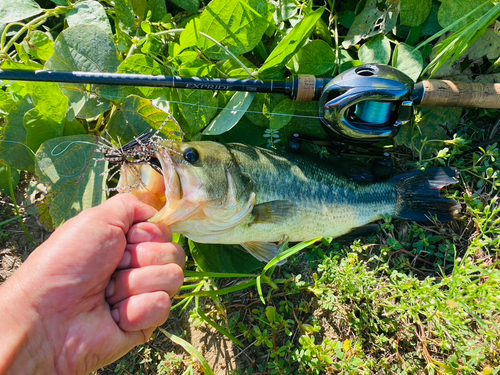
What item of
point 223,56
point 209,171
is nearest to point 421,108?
point 223,56

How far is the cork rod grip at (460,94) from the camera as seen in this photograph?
2.39 m

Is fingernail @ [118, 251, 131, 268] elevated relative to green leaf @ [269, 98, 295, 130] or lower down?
lower down

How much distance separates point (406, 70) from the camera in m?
2.55

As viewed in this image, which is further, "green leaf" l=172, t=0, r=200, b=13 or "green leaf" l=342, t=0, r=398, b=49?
"green leaf" l=172, t=0, r=200, b=13

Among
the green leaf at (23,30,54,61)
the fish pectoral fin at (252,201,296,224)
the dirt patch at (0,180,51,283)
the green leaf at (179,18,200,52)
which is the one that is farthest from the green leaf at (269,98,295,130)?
the dirt patch at (0,180,51,283)

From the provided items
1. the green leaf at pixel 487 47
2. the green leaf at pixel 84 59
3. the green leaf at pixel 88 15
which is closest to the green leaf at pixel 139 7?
the green leaf at pixel 88 15

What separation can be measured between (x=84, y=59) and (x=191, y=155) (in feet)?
3.64

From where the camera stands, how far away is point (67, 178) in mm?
2533

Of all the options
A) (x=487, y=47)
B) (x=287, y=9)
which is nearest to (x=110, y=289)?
(x=287, y=9)

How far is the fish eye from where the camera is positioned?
2.03 meters

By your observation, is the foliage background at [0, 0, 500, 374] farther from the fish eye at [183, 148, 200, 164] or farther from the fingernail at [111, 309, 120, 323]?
the fingernail at [111, 309, 120, 323]

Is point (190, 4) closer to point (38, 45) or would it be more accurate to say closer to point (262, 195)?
point (38, 45)

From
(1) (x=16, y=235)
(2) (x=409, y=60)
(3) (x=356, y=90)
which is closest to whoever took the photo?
(3) (x=356, y=90)

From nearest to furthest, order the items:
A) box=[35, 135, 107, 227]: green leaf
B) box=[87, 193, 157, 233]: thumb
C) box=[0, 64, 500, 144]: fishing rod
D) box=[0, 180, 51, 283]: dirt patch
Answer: box=[87, 193, 157, 233]: thumb
box=[0, 64, 500, 144]: fishing rod
box=[35, 135, 107, 227]: green leaf
box=[0, 180, 51, 283]: dirt patch
